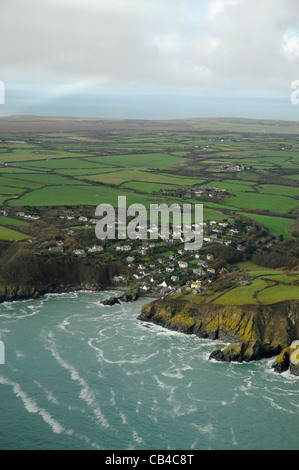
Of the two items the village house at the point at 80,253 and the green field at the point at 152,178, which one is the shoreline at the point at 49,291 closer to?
the village house at the point at 80,253

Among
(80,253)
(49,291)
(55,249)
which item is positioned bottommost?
(49,291)

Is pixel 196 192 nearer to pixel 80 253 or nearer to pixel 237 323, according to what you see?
pixel 80 253

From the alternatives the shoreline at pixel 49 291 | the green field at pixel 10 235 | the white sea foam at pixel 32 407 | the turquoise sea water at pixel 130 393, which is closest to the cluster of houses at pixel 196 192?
the green field at pixel 10 235

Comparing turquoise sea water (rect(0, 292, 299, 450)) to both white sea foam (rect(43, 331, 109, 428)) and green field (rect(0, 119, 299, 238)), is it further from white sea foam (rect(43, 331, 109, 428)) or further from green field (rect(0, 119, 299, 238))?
green field (rect(0, 119, 299, 238))

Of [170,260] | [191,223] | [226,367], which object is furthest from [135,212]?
[226,367]

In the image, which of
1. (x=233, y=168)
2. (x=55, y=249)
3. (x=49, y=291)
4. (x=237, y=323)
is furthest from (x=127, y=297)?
(x=233, y=168)
